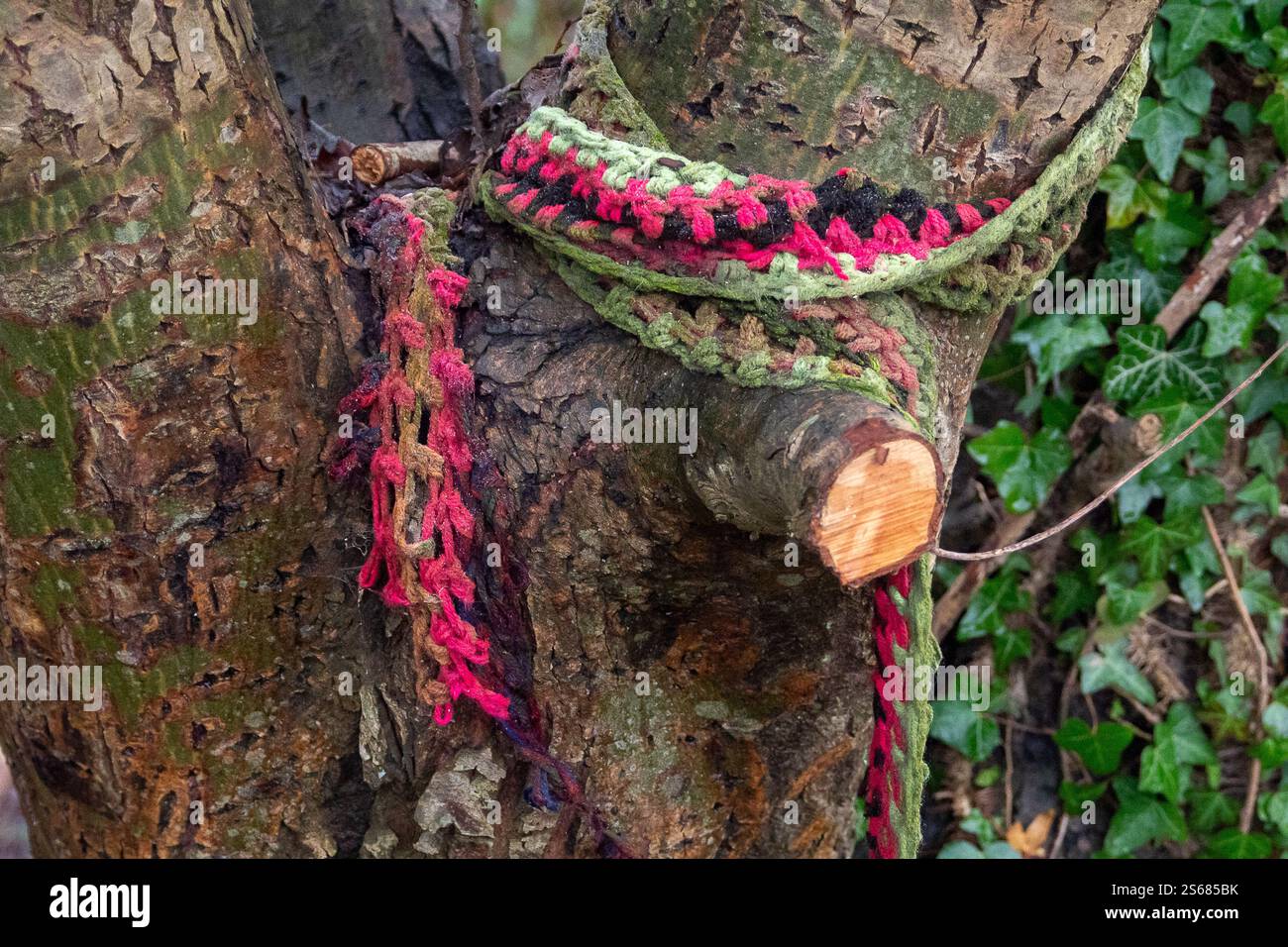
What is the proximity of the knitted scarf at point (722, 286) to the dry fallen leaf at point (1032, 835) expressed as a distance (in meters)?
0.91

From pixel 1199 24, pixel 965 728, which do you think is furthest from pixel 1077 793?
pixel 1199 24

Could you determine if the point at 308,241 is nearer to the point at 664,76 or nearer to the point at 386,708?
the point at 664,76

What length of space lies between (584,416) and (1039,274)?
0.43m

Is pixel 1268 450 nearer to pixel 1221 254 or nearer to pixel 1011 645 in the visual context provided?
pixel 1221 254

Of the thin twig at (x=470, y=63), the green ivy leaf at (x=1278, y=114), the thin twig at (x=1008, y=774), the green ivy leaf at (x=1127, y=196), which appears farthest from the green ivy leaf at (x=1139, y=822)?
the thin twig at (x=470, y=63)

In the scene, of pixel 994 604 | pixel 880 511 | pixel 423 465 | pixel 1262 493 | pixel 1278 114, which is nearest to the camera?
pixel 880 511

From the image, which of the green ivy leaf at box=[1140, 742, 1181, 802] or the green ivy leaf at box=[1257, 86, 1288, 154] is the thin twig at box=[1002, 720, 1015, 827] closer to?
the green ivy leaf at box=[1140, 742, 1181, 802]

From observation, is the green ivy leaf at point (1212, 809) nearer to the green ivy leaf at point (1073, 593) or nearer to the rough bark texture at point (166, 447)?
the green ivy leaf at point (1073, 593)

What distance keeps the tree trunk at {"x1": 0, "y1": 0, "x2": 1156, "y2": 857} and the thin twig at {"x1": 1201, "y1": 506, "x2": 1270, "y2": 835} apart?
85 cm

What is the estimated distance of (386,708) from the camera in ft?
3.93

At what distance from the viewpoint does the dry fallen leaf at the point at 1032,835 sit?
1.96 m

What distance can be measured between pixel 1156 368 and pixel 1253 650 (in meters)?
0.47

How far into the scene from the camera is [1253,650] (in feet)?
6.10
